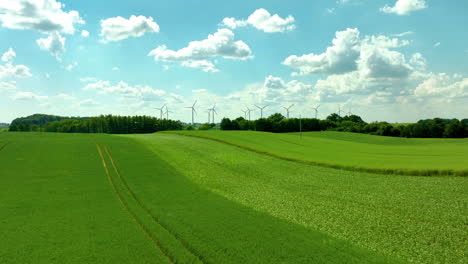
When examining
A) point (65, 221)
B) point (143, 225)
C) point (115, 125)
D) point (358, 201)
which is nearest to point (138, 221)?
point (143, 225)

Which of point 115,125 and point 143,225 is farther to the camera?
point 115,125

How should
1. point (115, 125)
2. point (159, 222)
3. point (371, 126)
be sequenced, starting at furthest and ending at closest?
point (115, 125), point (371, 126), point (159, 222)

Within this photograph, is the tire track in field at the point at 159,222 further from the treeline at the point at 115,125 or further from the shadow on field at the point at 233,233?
the treeline at the point at 115,125

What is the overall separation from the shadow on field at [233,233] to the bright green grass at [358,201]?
55cm

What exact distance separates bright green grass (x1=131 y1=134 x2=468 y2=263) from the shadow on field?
0.55 m

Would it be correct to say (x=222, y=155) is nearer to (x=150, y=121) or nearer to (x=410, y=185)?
(x=410, y=185)

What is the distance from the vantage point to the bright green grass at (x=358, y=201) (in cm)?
1241

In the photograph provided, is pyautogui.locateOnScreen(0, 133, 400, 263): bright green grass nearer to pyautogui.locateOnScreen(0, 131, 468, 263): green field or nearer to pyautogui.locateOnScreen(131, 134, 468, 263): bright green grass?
pyautogui.locateOnScreen(0, 131, 468, 263): green field

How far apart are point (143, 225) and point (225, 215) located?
14.0 feet

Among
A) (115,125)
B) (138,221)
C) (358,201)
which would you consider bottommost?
(138,221)

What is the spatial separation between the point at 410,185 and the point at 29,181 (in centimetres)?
3010

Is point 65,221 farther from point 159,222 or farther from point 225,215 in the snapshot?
point 225,215

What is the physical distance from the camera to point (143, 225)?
14.3 metres

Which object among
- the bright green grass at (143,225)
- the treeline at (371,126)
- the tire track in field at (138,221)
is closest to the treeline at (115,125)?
the treeline at (371,126)
